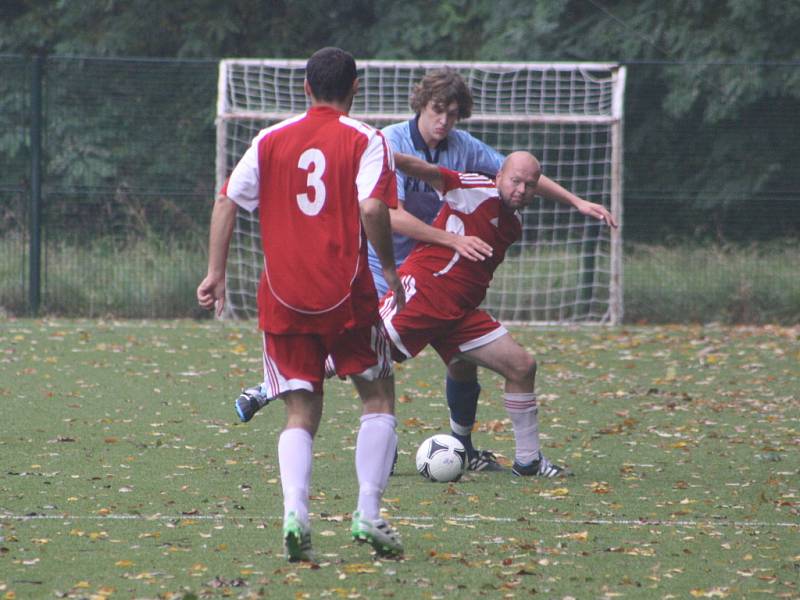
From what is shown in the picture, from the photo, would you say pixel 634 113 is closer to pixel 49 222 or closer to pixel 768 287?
pixel 768 287

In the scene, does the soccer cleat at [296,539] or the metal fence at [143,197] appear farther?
the metal fence at [143,197]

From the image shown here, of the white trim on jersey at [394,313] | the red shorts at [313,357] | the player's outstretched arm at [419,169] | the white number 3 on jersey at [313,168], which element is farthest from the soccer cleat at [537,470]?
the white number 3 on jersey at [313,168]

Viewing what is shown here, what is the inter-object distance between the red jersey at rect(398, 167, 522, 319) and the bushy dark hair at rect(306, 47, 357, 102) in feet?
5.36

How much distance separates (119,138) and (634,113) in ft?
19.6

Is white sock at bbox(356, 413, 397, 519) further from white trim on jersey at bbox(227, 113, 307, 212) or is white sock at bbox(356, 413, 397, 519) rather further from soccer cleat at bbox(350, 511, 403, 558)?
white trim on jersey at bbox(227, 113, 307, 212)

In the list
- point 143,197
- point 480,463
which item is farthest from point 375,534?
point 143,197

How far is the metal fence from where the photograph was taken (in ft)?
51.4

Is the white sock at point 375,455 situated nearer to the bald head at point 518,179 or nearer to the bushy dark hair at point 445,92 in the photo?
the bald head at point 518,179

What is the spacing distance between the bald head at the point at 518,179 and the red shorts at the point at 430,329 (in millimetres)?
606

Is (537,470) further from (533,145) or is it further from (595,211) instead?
(533,145)

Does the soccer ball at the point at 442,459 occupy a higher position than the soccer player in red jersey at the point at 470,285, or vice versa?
the soccer player in red jersey at the point at 470,285

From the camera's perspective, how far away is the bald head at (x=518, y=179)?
654cm

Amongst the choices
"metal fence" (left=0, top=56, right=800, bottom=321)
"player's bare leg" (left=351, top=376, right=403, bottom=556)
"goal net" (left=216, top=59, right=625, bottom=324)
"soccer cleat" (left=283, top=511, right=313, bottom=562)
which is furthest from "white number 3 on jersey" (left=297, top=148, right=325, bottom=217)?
"metal fence" (left=0, top=56, right=800, bottom=321)

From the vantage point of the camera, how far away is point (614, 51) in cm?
2033
